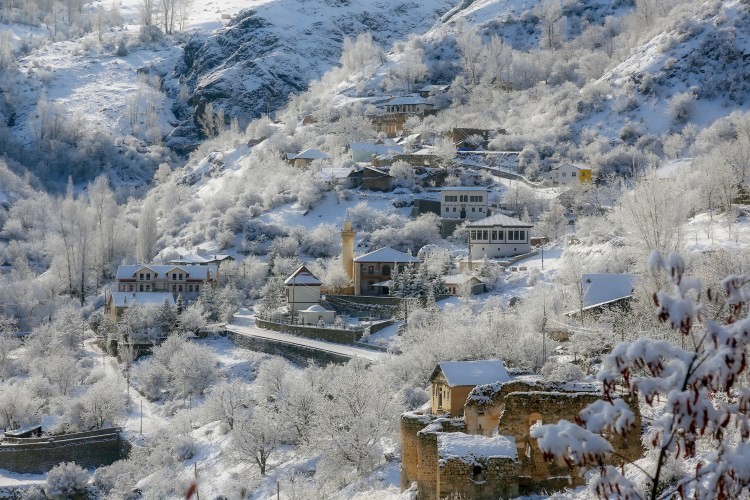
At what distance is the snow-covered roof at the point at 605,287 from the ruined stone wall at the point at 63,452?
22.1 meters

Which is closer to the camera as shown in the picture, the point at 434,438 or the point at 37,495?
the point at 434,438

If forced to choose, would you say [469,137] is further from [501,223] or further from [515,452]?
[515,452]

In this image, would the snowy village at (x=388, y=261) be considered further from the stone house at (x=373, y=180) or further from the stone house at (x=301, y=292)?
the stone house at (x=373, y=180)

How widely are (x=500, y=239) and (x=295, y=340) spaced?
715 inches

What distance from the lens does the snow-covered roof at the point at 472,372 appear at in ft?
94.4

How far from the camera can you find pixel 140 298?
2509 inches

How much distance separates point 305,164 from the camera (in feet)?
294

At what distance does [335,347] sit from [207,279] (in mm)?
19949

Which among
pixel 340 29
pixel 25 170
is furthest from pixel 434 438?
pixel 340 29

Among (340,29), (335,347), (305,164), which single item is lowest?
(335,347)

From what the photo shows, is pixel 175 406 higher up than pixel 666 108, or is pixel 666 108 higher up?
pixel 666 108

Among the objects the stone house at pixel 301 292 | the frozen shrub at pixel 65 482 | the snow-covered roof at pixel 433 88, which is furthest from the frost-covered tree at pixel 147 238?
the frozen shrub at pixel 65 482

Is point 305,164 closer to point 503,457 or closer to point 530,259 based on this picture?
point 530,259

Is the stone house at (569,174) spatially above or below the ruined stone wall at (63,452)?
above
